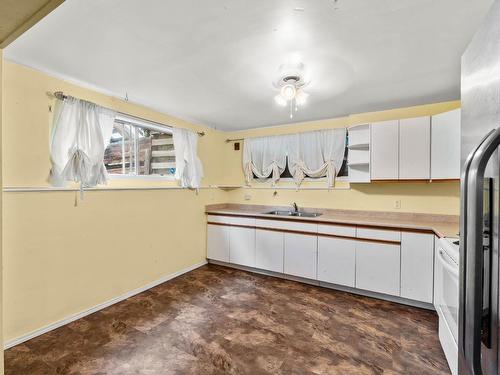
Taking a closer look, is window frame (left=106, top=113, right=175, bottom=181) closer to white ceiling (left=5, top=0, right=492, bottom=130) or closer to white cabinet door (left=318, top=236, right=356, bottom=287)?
white ceiling (left=5, top=0, right=492, bottom=130)

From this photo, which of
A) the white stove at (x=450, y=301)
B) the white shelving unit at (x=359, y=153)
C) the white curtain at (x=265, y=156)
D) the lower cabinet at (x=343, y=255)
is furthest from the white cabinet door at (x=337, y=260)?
the white curtain at (x=265, y=156)

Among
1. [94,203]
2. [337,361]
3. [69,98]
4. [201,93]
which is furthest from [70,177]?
[337,361]

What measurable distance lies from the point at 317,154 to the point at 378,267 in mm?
1708

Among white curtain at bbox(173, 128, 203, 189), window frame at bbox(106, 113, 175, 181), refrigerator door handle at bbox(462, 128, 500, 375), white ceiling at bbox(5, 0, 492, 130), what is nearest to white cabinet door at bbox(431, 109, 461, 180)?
white ceiling at bbox(5, 0, 492, 130)

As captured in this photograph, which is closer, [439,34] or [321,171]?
[439,34]

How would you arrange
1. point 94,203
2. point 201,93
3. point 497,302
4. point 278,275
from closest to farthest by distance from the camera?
point 497,302
point 94,203
point 201,93
point 278,275

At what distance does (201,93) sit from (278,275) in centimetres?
259

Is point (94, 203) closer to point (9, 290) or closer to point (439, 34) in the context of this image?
point (9, 290)

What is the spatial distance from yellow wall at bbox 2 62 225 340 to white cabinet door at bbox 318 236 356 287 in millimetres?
2074

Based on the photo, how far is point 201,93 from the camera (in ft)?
8.84

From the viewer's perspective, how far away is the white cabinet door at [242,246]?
3.61m

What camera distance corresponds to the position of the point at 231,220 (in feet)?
12.4

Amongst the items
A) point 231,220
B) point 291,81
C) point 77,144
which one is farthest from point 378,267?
point 77,144

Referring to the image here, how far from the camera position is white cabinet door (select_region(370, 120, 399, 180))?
2.90m
